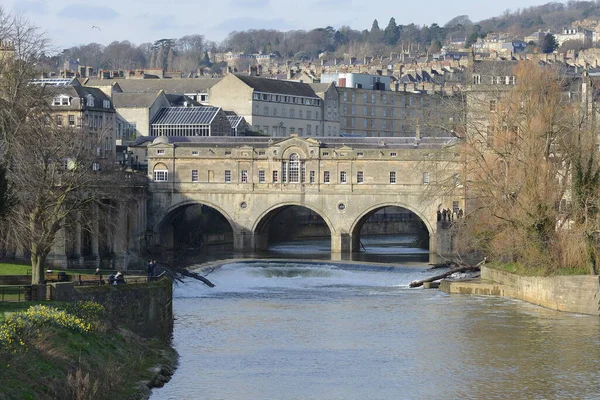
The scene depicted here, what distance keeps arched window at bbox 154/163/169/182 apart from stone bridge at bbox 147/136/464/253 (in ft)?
0.22

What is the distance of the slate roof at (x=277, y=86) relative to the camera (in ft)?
425

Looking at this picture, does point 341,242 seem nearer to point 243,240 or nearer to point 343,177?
point 343,177

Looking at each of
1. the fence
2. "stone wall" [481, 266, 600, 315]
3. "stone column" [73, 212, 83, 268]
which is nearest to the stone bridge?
"stone column" [73, 212, 83, 268]

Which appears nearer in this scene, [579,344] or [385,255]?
[579,344]

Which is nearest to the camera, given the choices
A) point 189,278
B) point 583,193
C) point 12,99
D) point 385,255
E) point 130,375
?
point 130,375

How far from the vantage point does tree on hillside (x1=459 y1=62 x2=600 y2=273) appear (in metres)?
56.5

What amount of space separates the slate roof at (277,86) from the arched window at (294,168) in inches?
1488

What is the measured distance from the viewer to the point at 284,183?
91125 millimetres

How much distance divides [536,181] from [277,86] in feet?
248

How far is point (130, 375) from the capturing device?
38.5 meters

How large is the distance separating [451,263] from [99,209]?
1969 cm

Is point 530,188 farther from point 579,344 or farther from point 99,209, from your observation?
point 99,209

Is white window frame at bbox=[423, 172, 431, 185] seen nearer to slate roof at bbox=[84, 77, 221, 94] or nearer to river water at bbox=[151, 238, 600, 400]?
river water at bbox=[151, 238, 600, 400]

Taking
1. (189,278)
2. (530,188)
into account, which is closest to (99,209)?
(189,278)
